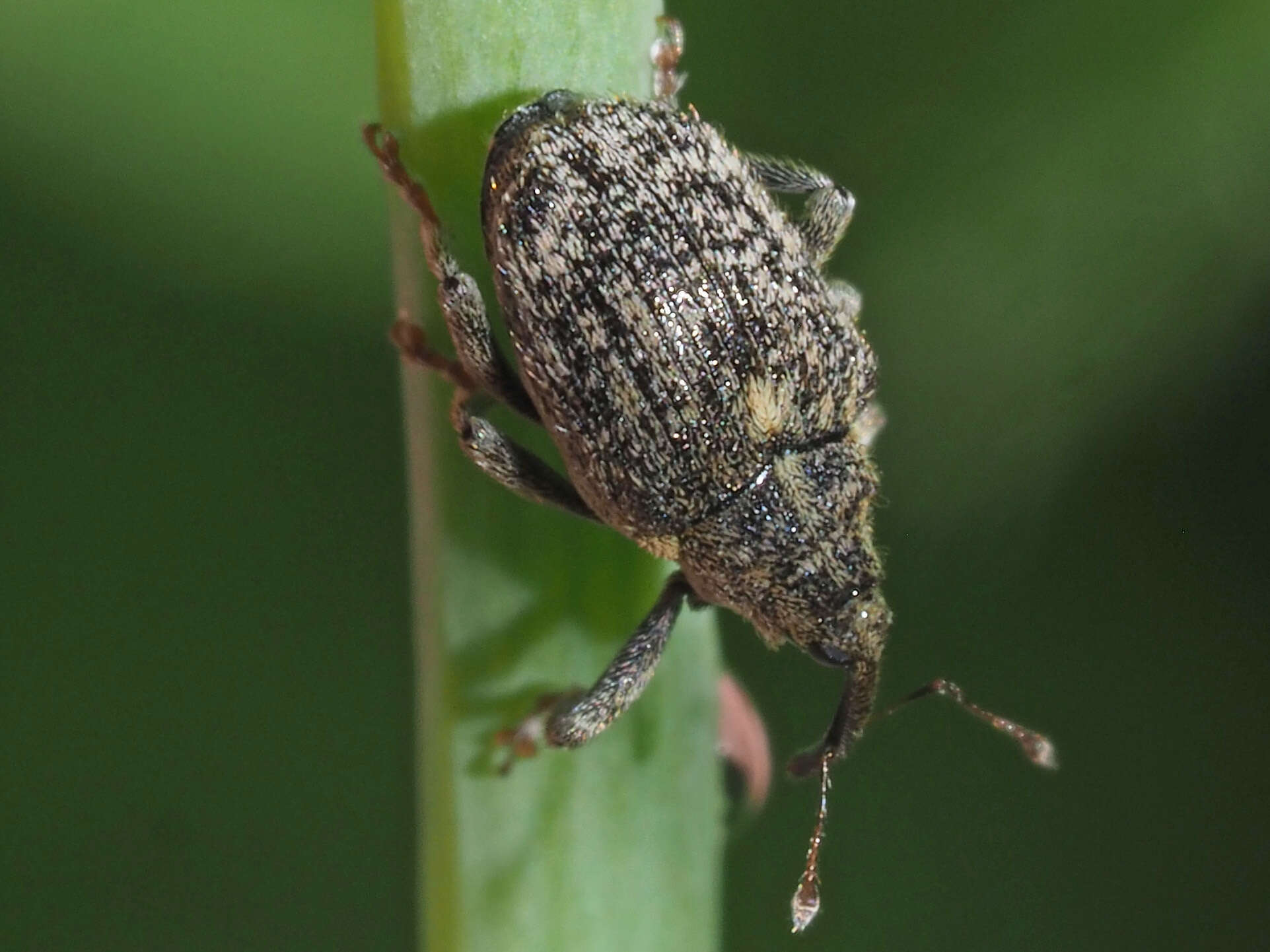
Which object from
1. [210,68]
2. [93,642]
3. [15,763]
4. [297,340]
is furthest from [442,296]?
[15,763]

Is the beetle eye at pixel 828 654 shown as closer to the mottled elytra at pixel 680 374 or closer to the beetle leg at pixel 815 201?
the mottled elytra at pixel 680 374

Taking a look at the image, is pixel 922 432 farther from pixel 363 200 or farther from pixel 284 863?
pixel 284 863

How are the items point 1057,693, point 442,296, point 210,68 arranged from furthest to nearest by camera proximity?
point 1057,693, point 210,68, point 442,296

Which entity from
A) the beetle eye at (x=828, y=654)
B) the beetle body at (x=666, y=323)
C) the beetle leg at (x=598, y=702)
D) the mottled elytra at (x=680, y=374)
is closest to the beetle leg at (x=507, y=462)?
the mottled elytra at (x=680, y=374)

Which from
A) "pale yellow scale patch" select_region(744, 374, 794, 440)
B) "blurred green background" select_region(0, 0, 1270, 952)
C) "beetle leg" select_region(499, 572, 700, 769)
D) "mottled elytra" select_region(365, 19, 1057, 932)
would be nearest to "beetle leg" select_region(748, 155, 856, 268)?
"mottled elytra" select_region(365, 19, 1057, 932)

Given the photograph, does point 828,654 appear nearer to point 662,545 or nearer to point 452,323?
point 662,545

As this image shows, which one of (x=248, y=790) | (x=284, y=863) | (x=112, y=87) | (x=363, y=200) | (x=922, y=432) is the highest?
(x=112, y=87)

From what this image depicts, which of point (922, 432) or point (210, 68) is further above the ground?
point (210, 68)

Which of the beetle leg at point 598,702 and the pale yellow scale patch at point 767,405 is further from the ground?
the pale yellow scale patch at point 767,405

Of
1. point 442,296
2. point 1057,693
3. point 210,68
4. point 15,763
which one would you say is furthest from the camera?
point 1057,693
